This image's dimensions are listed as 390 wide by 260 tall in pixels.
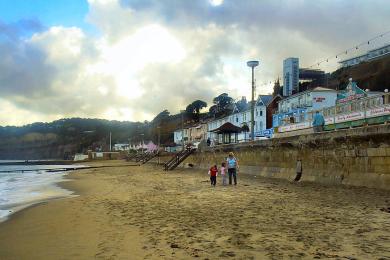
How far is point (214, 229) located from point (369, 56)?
4885 inches

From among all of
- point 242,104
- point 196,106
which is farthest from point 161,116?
point 242,104

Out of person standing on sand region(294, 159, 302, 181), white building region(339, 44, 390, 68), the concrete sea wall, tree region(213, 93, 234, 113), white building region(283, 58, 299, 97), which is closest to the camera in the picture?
the concrete sea wall

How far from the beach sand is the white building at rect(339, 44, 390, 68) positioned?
10628 cm

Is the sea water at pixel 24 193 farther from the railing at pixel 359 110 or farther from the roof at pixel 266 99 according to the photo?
the roof at pixel 266 99

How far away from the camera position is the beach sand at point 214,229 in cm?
725

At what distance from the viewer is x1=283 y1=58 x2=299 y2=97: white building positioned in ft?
306

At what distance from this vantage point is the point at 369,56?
11894 cm

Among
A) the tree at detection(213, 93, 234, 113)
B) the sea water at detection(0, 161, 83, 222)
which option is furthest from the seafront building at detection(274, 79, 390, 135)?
the tree at detection(213, 93, 234, 113)

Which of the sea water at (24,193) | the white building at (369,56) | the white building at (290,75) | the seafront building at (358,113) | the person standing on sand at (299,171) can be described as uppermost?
the white building at (369,56)

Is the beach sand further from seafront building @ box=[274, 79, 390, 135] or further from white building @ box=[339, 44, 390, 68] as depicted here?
white building @ box=[339, 44, 390, 68]

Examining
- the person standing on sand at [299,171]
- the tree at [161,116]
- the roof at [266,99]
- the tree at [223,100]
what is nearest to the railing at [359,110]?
the person standing on sand at [299,171]

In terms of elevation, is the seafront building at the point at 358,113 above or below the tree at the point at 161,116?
below

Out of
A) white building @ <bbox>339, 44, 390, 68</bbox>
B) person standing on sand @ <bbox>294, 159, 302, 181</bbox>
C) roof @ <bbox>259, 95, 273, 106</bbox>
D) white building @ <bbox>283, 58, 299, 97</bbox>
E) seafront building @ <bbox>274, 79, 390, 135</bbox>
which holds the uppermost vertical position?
white building @ <bbox>339, 44, 390, 68</bbox>

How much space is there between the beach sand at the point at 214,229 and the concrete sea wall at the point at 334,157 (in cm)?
123
